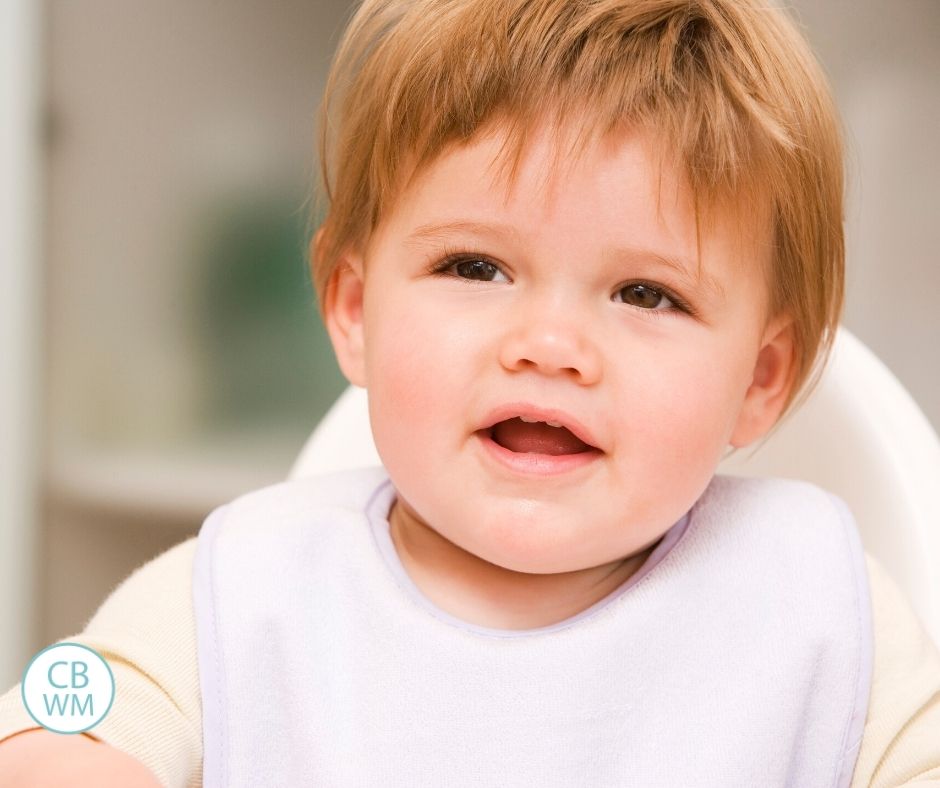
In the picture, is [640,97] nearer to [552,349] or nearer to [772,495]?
[552,349]

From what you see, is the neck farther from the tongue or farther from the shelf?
the shelf

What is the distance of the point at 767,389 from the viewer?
0.69 m

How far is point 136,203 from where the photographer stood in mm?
1072

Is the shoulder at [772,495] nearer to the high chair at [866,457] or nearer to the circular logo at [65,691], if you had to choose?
the high chair at [866,457]

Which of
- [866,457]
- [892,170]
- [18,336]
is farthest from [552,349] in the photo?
[892,170]

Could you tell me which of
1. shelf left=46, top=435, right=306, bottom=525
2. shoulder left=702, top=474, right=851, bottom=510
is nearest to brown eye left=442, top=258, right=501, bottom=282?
shoulder left=702, top=474, right=851, bottom=510

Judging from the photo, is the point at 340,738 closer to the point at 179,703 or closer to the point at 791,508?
the point at 179,703

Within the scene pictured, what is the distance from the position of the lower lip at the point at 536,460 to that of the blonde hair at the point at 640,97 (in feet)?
0.46

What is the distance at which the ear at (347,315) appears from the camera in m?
0.70

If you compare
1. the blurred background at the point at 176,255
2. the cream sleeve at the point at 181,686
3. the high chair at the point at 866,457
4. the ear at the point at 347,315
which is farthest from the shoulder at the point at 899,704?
the blurred background at the point at 176,255

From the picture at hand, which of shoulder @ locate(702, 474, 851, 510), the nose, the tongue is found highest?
the nose

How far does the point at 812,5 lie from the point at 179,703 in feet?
3.38

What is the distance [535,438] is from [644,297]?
0.09 meters

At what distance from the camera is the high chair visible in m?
0.78
